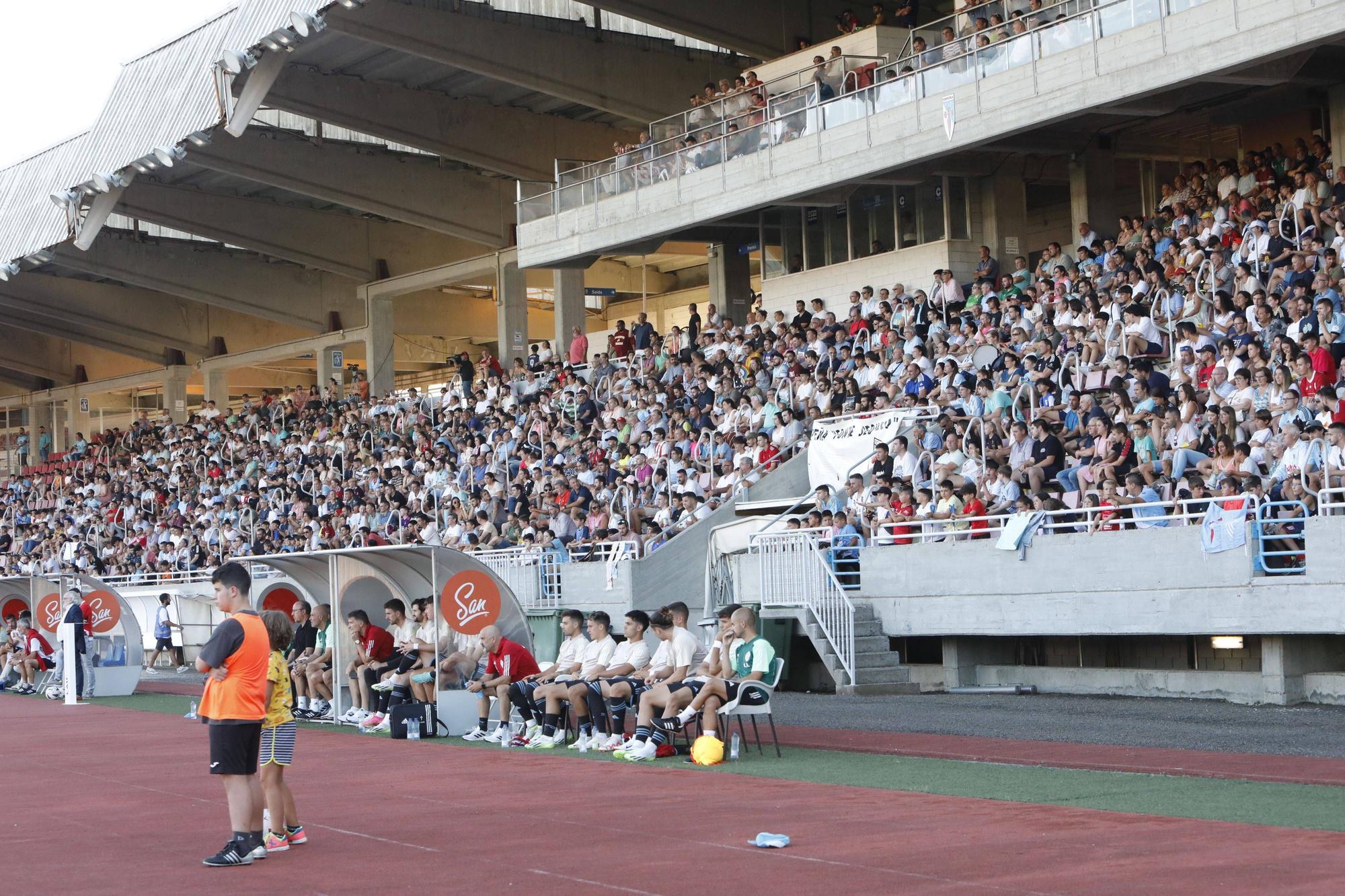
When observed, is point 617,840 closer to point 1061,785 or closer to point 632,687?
point 1061,785

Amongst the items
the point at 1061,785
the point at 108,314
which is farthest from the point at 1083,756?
the point at 108,314

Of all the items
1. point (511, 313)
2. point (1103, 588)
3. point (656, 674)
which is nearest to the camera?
point (656, 674)

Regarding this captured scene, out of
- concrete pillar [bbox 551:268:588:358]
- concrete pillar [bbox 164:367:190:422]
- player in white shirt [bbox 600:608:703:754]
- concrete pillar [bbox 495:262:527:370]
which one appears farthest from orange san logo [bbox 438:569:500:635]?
concrete pillar [bbox 164:367:190:422]

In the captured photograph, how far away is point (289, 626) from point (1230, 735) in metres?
8.25

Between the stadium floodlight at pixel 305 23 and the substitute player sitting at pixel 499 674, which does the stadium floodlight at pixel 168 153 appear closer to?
the stadium floodlight at pixel 305 23

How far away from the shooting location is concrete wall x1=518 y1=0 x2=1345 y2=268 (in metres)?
22.0

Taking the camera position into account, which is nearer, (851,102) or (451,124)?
(851,102)

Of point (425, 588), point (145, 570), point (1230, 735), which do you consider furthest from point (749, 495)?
point (145, 570)

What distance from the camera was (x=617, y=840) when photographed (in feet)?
32.0

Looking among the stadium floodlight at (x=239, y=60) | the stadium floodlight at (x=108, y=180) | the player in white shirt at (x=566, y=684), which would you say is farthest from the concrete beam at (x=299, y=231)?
the player in white shirt at (x=566, y=684)

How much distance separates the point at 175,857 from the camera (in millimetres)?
9727

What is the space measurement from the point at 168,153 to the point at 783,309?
52.5 feet

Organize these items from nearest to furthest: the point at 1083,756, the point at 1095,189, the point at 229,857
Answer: the point at 229,857, the point at 1083,756, the point at 1095,189

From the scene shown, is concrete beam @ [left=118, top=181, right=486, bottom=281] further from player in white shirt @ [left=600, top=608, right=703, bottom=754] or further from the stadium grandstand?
player in white shirt @ [left=600, top=608, right=703, bottom=754]
